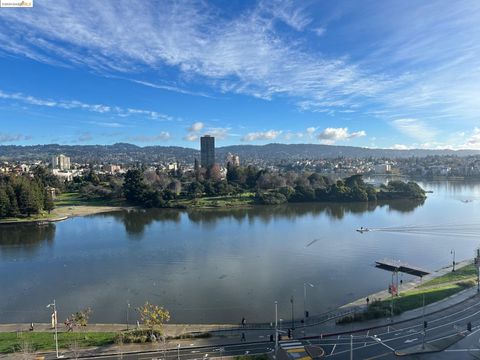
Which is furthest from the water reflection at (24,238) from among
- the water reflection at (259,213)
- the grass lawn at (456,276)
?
the grass lawn at (456,276)

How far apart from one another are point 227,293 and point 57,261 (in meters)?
14.4

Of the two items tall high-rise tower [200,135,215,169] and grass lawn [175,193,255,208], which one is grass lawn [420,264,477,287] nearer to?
grass lawn [175,193,255,208]

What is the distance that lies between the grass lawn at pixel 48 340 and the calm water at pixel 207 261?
8.73ft

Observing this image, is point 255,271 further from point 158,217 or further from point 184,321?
point 158,217

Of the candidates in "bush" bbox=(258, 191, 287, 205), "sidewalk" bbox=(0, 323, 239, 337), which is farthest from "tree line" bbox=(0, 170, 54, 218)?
"sidewalk" bbox=(0, 323, 239, 337)

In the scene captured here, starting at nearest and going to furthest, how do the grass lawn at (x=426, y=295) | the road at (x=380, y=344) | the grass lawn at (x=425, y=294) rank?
the road at (x=380, y=344)
the grass lawn at (x=425, y=294)
the grass lawn at (x=426, y=295)

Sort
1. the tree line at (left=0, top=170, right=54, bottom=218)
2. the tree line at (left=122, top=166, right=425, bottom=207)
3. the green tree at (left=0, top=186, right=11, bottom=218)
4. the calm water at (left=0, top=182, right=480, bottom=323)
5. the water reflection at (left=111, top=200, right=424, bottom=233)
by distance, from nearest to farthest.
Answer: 1. the calm water at (left=0, top=182, right=480, bottom=323)
2. the green tree at (left=0, top=186, right=11, bottom=218)
3. the tree line at (left=0, top=170, right=54, bottom=218)
4. the water reflection at (left=111, top=200, right=424, bottom=233)
5. the tree line at (left=122, top=166, right=425, bottom=207)

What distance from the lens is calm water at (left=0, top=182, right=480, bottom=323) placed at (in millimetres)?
19797

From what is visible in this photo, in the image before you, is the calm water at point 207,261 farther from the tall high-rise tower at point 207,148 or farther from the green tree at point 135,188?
the tall high-rise tower at point 207,148

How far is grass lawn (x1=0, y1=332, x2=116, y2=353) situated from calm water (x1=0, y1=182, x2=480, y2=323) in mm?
2660

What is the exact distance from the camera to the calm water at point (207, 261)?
779 inches

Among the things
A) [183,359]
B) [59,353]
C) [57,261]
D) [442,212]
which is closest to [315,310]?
[183,359]

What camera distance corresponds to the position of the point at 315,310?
61.6 ft

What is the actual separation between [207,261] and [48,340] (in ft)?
44.7
